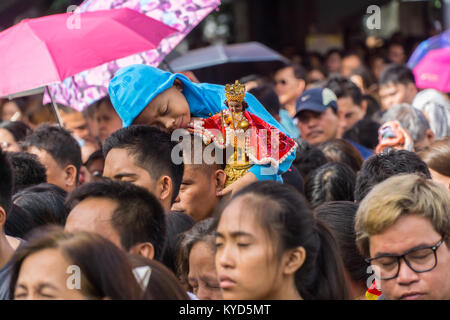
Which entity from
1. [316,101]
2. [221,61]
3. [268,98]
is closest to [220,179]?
[268,98]

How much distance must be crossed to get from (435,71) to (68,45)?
445 cm

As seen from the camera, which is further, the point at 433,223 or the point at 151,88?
the point at 151,88

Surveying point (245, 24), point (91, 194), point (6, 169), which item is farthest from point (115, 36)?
point (245, 24)

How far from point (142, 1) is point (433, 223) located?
10.9ft

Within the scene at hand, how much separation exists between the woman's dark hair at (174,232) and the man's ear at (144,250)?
49cm

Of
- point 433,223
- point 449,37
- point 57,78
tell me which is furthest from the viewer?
point 449,37

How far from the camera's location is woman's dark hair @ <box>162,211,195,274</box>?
3.64 m

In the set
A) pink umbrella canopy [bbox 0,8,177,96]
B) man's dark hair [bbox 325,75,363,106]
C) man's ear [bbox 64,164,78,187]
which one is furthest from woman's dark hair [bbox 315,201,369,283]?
man's dark hair [bbox 325,75,363,106]

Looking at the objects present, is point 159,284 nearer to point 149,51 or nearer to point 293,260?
point 293,260

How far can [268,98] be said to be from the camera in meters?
6.74

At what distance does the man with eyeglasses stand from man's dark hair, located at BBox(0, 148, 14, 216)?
60.3 inches

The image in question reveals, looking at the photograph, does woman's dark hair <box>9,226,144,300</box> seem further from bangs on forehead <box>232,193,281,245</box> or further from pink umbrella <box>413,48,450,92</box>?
pink umbrella <box>413,48,450,92</box>

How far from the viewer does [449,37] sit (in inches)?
357
